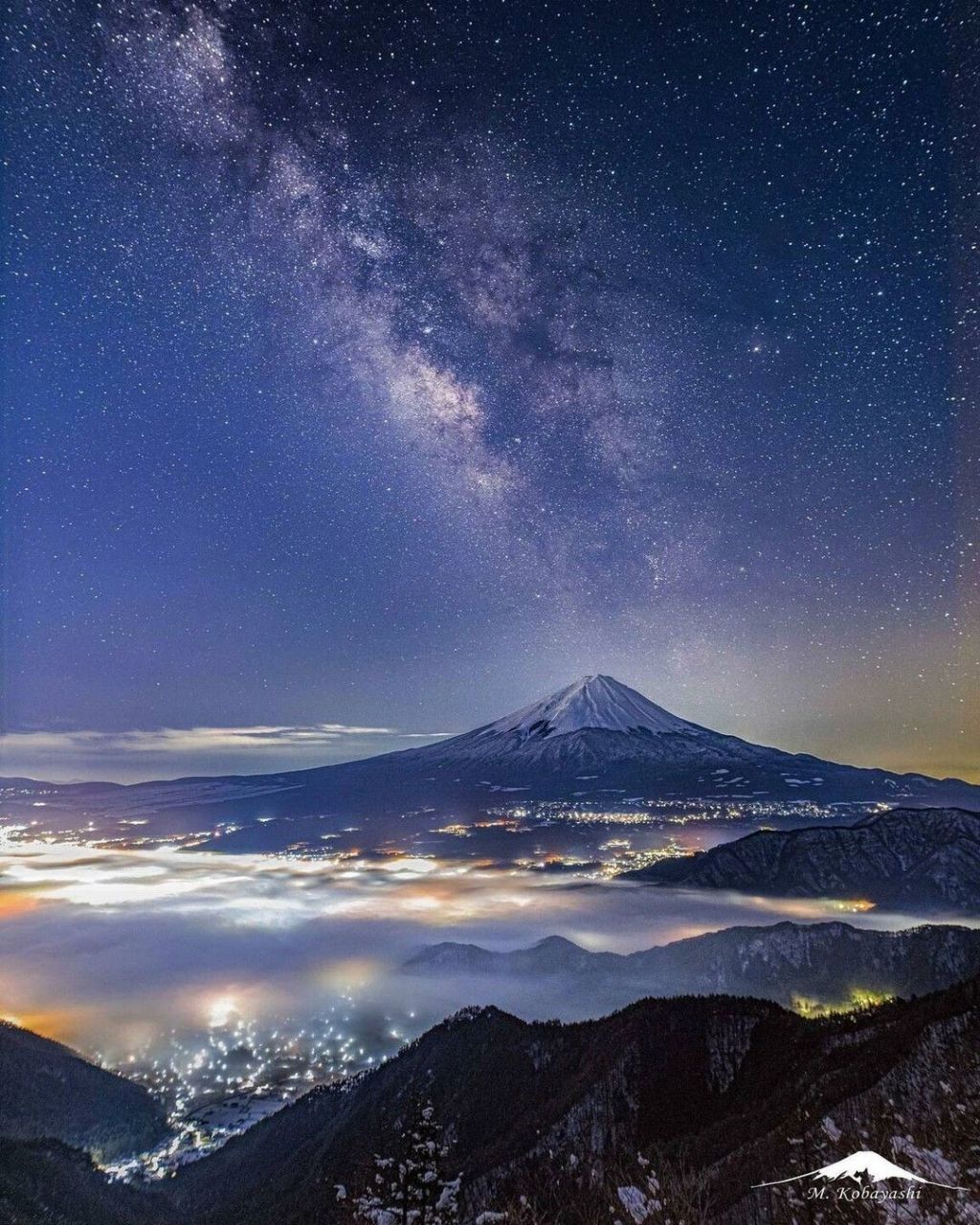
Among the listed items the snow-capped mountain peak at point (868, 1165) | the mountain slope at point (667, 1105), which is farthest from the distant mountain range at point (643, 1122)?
the snow-capped mountain peak at point (868, 1165)

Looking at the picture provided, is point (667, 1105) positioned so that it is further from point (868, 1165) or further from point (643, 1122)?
point (868, 1165)

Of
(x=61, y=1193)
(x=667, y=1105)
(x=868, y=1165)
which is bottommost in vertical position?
(x=61, y=1193)

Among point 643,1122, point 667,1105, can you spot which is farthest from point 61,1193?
point 667,1105

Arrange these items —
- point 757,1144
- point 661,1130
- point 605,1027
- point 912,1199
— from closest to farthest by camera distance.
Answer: point 912,1199 < point 757,1144 < point 661,1130 < point 605,1027

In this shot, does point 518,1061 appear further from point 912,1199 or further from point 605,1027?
point 912,1199

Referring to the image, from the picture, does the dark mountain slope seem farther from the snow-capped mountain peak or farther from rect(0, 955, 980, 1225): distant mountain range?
the snow-capped mountain peak

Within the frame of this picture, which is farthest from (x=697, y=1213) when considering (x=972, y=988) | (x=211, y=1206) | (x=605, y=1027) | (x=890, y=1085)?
(x=211, y=1206)

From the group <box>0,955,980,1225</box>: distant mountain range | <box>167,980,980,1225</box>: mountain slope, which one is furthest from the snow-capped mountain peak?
<box>0,955,980,1225</box>: distant mountain range

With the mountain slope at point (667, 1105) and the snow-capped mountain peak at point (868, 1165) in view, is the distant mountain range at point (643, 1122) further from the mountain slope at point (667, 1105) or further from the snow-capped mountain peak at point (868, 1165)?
the snow-capped mountain peak at point (868, 1165)
